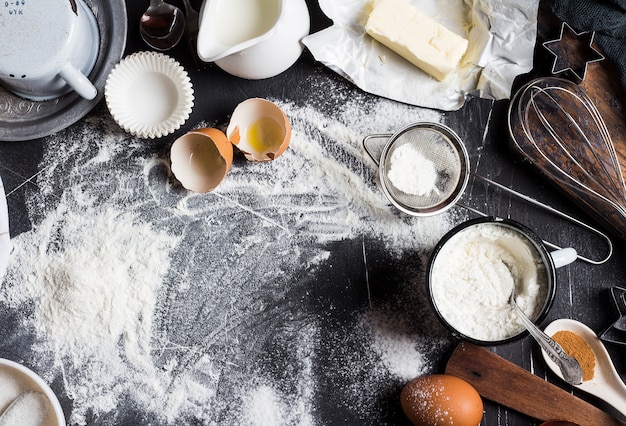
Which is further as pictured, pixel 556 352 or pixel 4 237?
pixel 4 237

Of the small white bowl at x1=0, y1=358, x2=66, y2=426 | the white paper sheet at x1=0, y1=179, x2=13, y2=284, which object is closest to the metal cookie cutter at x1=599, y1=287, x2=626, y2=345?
the small white bowl at x1=0, y1=358, x2=66, y2=426

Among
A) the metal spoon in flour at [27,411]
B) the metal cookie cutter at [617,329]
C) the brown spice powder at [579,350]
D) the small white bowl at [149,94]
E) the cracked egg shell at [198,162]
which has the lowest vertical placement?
the metal spoon in flour at [27,411]

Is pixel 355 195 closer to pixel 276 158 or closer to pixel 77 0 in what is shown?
pixel 276 158

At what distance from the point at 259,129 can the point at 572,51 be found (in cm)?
54

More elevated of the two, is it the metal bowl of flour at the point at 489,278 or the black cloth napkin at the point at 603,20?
the black cloth napkin at the point at 603,20

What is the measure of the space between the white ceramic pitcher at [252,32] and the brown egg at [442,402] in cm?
58

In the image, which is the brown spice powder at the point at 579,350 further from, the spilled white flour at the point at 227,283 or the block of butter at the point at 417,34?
the block of butter at the point at 417,34

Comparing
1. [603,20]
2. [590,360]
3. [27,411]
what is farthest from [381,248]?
[27,411]

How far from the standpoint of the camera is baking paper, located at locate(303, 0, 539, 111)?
1092 mm

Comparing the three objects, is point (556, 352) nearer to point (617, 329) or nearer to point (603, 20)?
point (617, 329)

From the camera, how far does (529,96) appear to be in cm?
109

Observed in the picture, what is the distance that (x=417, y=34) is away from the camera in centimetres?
106

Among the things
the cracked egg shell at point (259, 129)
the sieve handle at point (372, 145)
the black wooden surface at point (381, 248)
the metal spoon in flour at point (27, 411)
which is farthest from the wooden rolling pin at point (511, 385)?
the metal spoon in flour at point (27, 411)

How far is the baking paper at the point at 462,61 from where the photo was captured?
1.09 m
